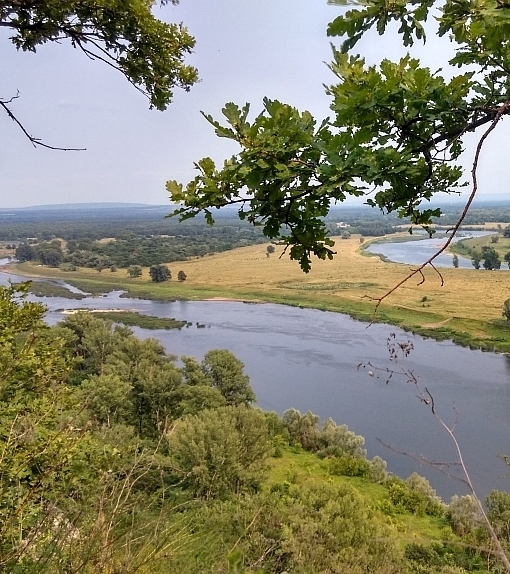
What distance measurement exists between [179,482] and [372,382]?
1793 centimetres

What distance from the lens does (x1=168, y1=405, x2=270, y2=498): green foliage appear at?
32.6ft

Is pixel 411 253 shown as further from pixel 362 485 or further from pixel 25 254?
pixel 25 254

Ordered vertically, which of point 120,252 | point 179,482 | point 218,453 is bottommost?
point 218,453

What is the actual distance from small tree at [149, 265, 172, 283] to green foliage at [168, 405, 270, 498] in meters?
30.4

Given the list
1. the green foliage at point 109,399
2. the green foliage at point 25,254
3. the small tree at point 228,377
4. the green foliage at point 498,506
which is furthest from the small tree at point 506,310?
the green foliage at point 25,254

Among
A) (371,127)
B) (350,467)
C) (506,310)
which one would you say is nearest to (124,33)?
(371,127)

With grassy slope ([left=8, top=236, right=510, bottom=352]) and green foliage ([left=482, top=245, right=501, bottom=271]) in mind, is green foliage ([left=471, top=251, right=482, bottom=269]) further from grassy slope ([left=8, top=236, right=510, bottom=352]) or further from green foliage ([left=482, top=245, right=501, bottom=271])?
grassy slope ([left=8, top=236, right=510, bottom=352])

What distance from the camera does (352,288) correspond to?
102 ft

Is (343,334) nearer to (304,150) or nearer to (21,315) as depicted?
(21,315)

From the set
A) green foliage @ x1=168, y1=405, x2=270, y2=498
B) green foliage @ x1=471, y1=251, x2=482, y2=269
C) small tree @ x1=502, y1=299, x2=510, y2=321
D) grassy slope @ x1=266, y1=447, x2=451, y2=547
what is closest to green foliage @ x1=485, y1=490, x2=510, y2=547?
grassy slope @ x1=266, y1=447, x2=451, y2=547

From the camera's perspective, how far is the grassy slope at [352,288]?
24.6 metres

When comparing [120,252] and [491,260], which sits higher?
[120,252]

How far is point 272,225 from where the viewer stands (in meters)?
1.50

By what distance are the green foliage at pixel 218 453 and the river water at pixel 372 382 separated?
4.33m
